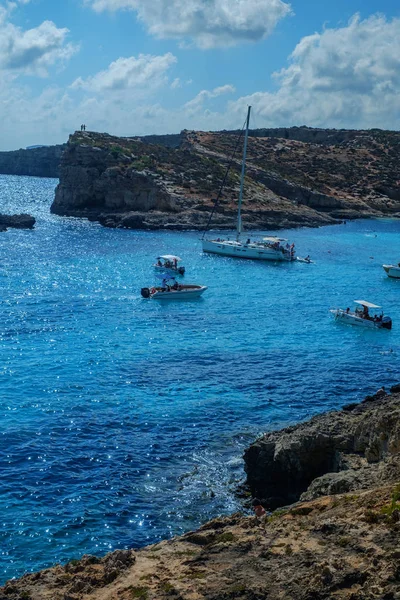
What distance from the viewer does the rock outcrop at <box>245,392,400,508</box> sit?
23636 millimetres

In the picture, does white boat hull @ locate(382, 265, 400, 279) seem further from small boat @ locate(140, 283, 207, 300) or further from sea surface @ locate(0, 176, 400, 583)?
small boat @ locate(140, 283, 207, 300)

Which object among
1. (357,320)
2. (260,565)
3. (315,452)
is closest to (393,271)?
(357,320)

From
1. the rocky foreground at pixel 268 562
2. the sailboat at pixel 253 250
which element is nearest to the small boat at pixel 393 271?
the sailboat at pixel 253 250

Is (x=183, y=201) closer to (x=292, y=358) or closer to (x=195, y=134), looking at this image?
(x=195, y=134)

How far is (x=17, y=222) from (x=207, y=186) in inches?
1379

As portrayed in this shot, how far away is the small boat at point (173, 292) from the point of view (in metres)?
62.4

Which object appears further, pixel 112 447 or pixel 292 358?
pixel 292 358

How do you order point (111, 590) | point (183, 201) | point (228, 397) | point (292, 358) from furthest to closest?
point (183, 201), point (292, 358), point (228, 397), point (111, 590)

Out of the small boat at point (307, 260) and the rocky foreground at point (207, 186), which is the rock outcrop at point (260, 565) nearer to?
the small boat at point (307, 260)

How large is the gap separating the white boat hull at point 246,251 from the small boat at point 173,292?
82.2ft

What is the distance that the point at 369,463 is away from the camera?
2370 centimetres

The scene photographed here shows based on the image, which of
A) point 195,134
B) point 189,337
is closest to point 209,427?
point 189,337

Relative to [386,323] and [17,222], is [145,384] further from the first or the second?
[17,222]

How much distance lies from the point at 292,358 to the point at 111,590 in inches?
1251
